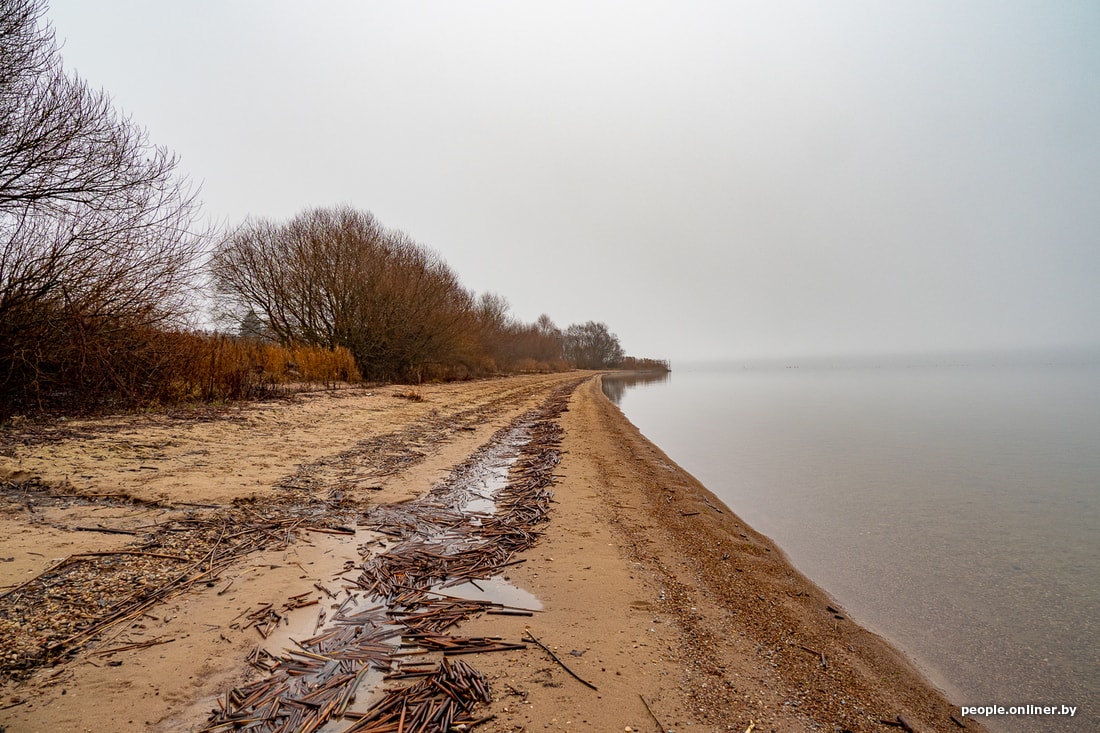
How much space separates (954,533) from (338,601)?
7439mm

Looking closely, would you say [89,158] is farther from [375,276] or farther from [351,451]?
[375,276]

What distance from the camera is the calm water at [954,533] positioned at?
11.5 feet

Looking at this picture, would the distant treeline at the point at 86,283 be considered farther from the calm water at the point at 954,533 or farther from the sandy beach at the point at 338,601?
the calm water at the point at 954,533

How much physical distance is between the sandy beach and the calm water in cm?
61

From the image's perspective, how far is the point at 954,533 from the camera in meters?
6.35

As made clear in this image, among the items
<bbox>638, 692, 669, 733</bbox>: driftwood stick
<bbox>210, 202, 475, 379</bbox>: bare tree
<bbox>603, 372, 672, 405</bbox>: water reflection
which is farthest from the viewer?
<bbox>603, 372, 672, 405</bbox>: water reflection

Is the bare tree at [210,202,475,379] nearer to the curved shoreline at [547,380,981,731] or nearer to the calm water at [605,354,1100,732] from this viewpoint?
the calm water at [605,354,1100,732]

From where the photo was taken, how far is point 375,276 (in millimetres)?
23750

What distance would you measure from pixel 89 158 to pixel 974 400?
34.6 metres

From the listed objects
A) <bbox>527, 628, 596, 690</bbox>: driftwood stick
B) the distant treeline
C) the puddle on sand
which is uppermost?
the distant treeline

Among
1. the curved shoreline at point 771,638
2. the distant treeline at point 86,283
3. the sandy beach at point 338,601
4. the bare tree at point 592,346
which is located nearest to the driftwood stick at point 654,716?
the sandy beach at point 338,601

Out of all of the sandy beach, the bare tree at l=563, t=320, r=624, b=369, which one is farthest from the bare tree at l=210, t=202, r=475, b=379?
the bare tree at l=563, t=320, r=624, b=369

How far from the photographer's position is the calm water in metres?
3.52

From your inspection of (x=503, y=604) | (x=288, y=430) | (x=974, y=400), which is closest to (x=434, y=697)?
(x=503, y=604)
